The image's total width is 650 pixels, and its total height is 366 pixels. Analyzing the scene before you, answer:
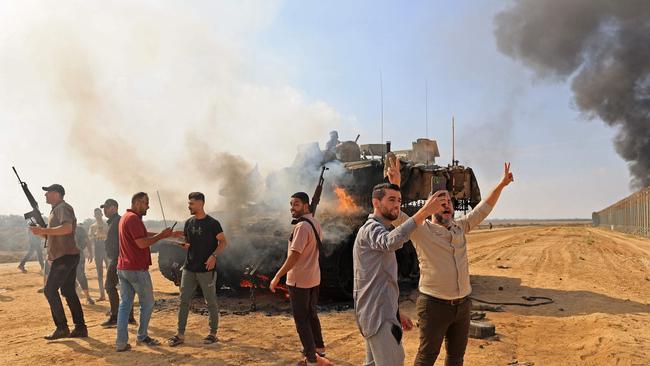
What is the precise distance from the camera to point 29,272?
16.7 metres

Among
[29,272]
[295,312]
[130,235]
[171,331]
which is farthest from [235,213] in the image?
[29,272]

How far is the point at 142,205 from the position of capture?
21.9ft

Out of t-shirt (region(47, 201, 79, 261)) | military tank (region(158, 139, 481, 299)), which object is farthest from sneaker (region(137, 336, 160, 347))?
military tank (region(158, 139, 481, 299))

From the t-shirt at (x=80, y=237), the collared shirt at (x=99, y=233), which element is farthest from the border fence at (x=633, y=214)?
the t-shirt at (x=80, y=237)

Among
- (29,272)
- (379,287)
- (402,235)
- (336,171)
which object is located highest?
(336,171)

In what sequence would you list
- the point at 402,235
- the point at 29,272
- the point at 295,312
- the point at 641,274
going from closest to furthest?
the point at 402,235
the point at 295,312
the point at 641,274
the point at 29,272

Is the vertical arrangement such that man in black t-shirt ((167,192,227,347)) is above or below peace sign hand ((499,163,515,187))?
below

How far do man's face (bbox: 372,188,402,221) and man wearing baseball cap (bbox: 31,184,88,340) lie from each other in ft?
16.8

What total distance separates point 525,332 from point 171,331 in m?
5.46

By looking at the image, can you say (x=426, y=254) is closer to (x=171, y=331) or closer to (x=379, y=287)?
(x=379, y=287)

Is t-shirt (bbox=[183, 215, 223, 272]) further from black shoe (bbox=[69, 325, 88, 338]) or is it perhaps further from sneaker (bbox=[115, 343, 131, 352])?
black shoe (bbox=[69, 325, 88, 338])

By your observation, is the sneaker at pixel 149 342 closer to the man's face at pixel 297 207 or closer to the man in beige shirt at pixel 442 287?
the man's face at pixel 297 207

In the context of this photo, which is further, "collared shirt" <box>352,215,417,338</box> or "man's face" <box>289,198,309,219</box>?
"man's face" <box>289,198,309,219</box>

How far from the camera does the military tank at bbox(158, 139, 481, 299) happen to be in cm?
954
